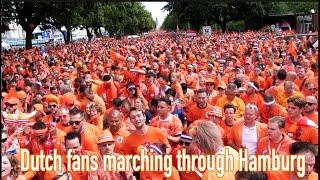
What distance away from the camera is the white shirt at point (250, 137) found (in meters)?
5.71

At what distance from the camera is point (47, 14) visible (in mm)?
24672

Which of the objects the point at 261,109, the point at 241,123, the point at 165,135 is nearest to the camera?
the point at 165,135

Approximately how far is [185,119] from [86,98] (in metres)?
1.71

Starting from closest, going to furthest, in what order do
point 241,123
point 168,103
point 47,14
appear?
point 241,123, point 168,103, point 47,14

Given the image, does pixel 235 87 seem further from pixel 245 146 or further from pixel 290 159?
pixel 290 159

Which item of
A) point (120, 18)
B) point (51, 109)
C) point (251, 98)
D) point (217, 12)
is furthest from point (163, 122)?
point (120, 18)

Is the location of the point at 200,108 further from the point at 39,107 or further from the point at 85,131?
the point at 39,107

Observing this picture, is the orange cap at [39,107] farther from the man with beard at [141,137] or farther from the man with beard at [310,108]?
the man with beard at [310,108]

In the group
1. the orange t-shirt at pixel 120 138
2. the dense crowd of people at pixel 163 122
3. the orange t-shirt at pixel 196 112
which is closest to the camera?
the dense crowd of people at pixel 163 122

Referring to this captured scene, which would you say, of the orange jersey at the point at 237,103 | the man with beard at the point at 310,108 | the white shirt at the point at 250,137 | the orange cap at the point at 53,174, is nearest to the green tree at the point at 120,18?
the orange jersey at the point at 237,103

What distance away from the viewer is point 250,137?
5.79m

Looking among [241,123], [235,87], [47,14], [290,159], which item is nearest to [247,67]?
[235,87]

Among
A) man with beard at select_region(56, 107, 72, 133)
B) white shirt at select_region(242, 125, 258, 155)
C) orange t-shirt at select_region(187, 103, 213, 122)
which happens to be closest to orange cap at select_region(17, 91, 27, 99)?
man with beard at select_region(56, 107, 72, 133)

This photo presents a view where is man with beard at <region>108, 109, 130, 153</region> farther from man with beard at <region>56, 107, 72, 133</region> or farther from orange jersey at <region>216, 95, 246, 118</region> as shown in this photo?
orange jersey at <region>216, 95, 246, 118</region>
